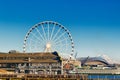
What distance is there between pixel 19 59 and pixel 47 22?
106ft

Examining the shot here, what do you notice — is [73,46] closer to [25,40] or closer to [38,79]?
[25,40]

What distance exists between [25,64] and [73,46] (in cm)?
2932

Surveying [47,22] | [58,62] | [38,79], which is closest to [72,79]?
[38,79]

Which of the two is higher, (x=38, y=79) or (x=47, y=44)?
(x=47, y=44)

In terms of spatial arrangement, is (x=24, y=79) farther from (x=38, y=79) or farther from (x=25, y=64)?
(x=25, y=64)

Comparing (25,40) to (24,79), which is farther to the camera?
(25,40)

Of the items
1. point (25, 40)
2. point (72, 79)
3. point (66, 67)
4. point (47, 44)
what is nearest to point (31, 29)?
point (25, 40)

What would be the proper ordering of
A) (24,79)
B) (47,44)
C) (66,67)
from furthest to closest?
(66,67) → (47,44) → (24,79)

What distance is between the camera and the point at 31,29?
15538 centimetres

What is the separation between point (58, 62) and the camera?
16775cm

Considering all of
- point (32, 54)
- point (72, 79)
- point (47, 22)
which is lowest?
point (72, 79)

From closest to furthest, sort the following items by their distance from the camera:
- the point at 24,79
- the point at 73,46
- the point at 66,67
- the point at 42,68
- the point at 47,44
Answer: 1. the point at 24,79
2. the point at 47,44
3. the point at 73,46
4. the point at 42,68
5. the point at 66,67

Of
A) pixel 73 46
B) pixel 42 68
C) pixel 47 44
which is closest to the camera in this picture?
pixel 47 44

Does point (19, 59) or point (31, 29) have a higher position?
point (31, 29)
